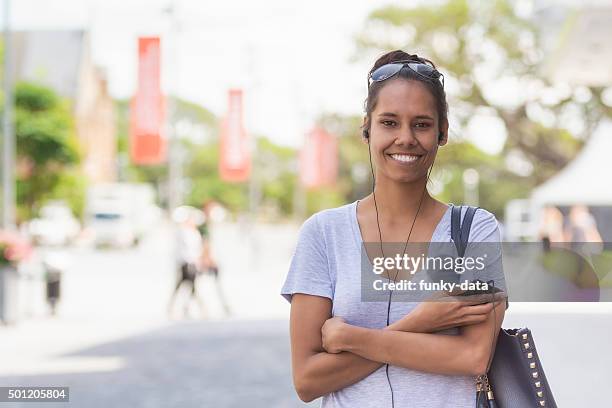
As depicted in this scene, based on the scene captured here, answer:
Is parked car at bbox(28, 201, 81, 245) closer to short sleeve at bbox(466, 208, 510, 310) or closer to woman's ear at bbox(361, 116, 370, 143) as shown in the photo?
woman's ear at bbox(361, 116, 370, 143)

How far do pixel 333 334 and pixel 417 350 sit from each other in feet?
0.57

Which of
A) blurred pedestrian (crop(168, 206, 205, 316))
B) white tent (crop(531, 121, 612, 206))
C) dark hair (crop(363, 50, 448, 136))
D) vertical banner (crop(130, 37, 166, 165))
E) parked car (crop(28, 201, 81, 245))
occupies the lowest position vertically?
parked car (crop(28, 201, 81, 245))

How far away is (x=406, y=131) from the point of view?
206 centimetres

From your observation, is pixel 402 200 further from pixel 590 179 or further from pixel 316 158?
pixel 316 158

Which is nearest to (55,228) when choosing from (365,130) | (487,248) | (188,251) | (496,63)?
(496,63)

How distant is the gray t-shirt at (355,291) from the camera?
78.6 inches

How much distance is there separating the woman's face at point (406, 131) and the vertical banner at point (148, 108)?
1610 centimetres

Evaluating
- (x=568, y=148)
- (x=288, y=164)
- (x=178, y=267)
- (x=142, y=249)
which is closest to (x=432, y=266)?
(x=178, y=267)

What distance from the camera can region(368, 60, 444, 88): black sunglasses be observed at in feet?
6.84

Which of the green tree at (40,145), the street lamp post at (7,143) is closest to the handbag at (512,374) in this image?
the street lamp post at (7,143)

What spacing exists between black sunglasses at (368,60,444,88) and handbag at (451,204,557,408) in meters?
0.33

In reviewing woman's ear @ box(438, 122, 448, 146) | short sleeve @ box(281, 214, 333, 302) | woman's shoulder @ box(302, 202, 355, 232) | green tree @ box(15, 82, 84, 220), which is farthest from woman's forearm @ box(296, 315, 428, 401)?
green tree @ box(15, 82, 84, 220)

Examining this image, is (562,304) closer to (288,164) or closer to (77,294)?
(77,294)

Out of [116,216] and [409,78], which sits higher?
[409,78]
